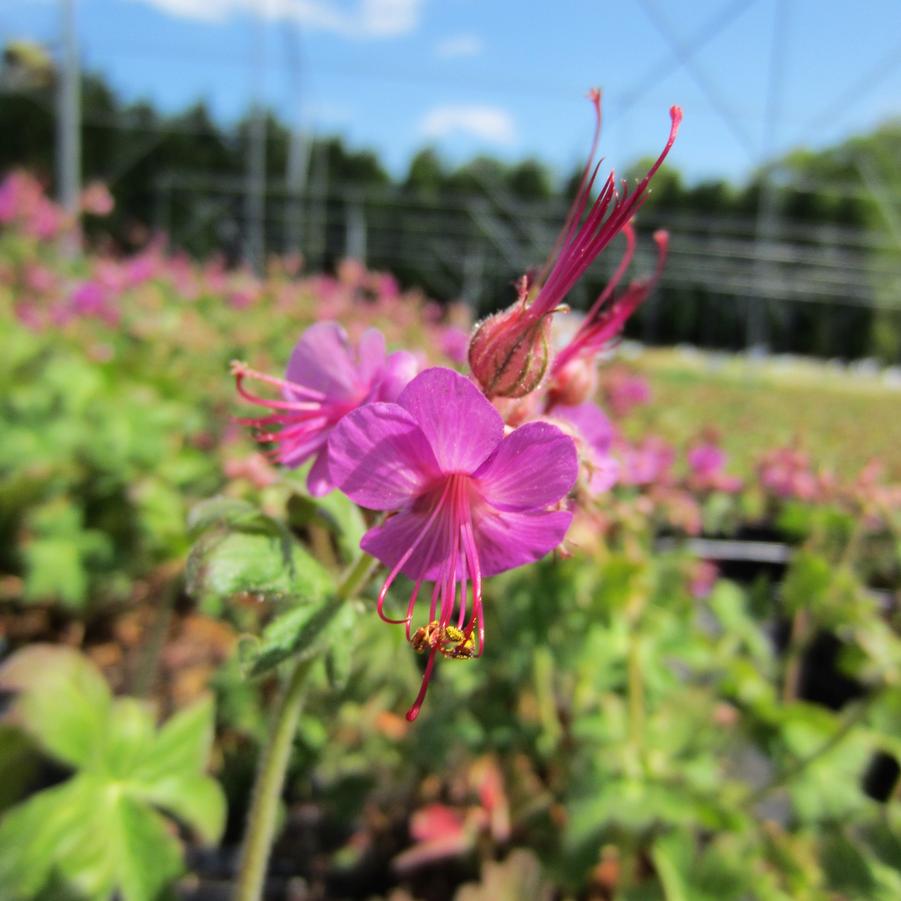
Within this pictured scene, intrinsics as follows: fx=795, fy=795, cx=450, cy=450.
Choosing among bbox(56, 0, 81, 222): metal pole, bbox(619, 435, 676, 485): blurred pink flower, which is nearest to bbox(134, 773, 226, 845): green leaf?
bbox(619, 435, 676, 485): blurred pink flower

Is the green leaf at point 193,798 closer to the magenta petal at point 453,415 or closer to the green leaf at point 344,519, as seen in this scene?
the green leaf at point 344,519

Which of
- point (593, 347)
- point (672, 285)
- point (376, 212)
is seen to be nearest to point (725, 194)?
point (672, 285)

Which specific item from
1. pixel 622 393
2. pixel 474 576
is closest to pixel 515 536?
pixel 474 576

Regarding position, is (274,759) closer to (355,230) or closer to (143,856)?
(143,856)

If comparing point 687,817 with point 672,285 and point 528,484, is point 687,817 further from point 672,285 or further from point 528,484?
point 672,285

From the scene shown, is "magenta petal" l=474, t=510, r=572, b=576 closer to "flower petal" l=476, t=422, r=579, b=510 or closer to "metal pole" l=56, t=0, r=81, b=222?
"flower petal" l=476, t=422, r=579, b=510

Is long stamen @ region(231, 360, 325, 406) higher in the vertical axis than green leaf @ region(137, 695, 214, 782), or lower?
higher
